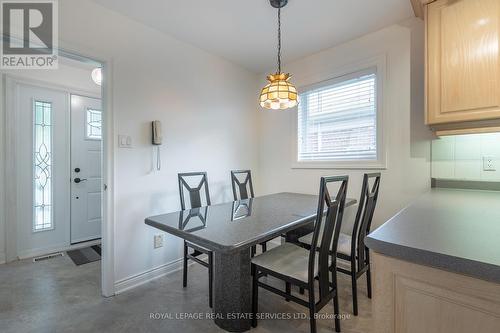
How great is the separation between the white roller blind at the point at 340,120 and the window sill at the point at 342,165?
0.06 metres

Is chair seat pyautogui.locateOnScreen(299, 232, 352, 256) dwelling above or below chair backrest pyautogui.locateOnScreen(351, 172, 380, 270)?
below

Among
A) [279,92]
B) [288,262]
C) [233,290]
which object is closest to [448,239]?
[288,262]

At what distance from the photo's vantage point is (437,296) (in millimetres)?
687

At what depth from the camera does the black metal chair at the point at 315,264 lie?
4.58 ft

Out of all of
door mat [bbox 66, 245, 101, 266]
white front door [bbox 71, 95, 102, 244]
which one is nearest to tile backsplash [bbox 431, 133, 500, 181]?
door mat [bbox 66, 245, 101, 266]

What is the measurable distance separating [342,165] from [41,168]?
3.67 meters

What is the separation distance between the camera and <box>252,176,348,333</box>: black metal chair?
140cm

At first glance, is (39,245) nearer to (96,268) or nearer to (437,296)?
(96,268)

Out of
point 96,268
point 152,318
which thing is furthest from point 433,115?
point 96,268

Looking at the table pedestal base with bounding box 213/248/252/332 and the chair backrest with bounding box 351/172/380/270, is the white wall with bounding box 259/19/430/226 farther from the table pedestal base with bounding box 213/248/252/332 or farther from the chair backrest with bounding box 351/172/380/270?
the table pedestal base with bounding box 213/248/252/332

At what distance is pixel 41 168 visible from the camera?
3.00 m

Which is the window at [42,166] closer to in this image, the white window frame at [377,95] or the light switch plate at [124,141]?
the light switch plate at [124,141]

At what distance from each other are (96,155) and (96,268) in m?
1.66

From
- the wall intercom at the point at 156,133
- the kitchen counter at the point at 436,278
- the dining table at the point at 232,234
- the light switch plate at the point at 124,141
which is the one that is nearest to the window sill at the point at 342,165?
the dining table at the point at 232,234
